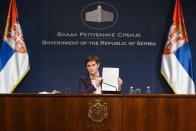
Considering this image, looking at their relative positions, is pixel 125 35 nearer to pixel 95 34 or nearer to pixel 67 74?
pixel 95 34

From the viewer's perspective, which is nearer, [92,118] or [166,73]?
[92,118]

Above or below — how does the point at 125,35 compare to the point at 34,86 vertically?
above

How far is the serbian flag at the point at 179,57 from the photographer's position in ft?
18.4

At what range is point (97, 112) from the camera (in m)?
3.82

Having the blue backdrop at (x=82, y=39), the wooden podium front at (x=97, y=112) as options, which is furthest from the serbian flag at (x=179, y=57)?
the wooden podium front at (x=97, y=112)

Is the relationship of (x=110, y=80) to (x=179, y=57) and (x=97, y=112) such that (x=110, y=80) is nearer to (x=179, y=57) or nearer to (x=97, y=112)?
(x=97, y=112)

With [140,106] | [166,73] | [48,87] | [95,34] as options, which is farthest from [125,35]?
[140,106]

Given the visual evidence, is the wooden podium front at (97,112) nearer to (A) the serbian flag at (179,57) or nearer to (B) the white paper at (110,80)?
(B) the white paper at (110,80)

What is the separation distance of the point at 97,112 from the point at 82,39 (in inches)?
86.5

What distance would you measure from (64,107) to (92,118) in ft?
1.01

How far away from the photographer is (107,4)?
5.85 meters

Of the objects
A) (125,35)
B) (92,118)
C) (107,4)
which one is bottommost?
(92,118)

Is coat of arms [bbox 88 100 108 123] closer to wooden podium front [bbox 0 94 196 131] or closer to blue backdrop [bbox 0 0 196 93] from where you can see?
wooden podium front [bbox 0 94 196 131]

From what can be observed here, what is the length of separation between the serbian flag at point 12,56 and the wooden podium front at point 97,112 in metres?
1.77
